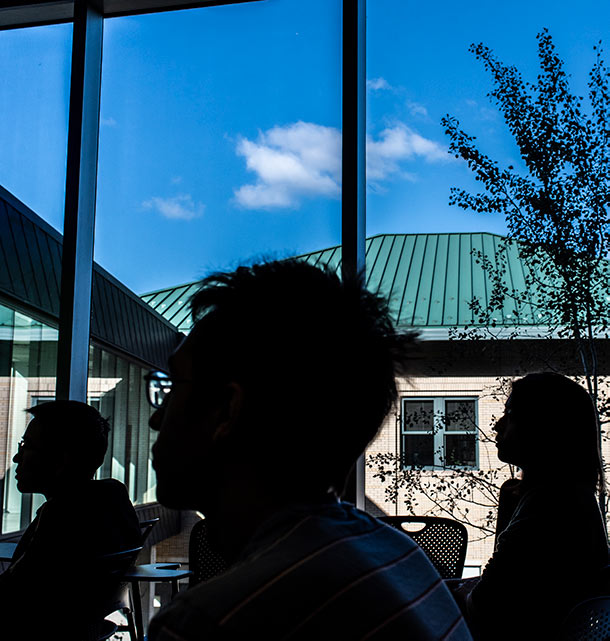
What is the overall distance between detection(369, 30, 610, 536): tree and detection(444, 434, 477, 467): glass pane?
6cm

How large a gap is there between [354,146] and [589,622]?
8.23 ft

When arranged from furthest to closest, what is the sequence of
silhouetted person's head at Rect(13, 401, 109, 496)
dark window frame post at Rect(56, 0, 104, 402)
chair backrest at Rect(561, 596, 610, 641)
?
dark window frame post at Rect(56, 0, 104, 402), silhouetted person's head at Rect(13, 401, 109, 496), chair backrest at Rect(561, 596, 610, 641)

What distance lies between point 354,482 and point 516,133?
1838 millimetres

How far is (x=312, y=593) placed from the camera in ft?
2.30

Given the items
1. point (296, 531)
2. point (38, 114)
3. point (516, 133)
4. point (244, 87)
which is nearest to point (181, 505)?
point (296, 531)

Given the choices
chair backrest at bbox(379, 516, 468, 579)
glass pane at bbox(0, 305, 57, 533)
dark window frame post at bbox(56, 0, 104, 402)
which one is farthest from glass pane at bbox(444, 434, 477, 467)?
glass pane at bbox(0, 305, 57, 533)

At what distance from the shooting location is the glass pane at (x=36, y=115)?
4.27 metres

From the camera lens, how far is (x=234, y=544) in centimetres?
89

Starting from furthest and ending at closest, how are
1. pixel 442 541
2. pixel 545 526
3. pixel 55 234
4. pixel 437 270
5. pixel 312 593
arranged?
pixel 55 234
pixel 437 270
pixel 442 541
pixel 545 526
pixel 312 593

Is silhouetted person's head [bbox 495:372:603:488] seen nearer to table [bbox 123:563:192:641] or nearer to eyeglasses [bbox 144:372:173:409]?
table [bbox 123:563:192:641]

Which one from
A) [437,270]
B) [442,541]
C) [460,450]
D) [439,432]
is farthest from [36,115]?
[442,541]

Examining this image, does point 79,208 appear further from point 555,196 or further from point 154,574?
point 555,196

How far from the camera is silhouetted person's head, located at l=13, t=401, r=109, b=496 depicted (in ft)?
8.98

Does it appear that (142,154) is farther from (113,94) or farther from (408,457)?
(408,457)
